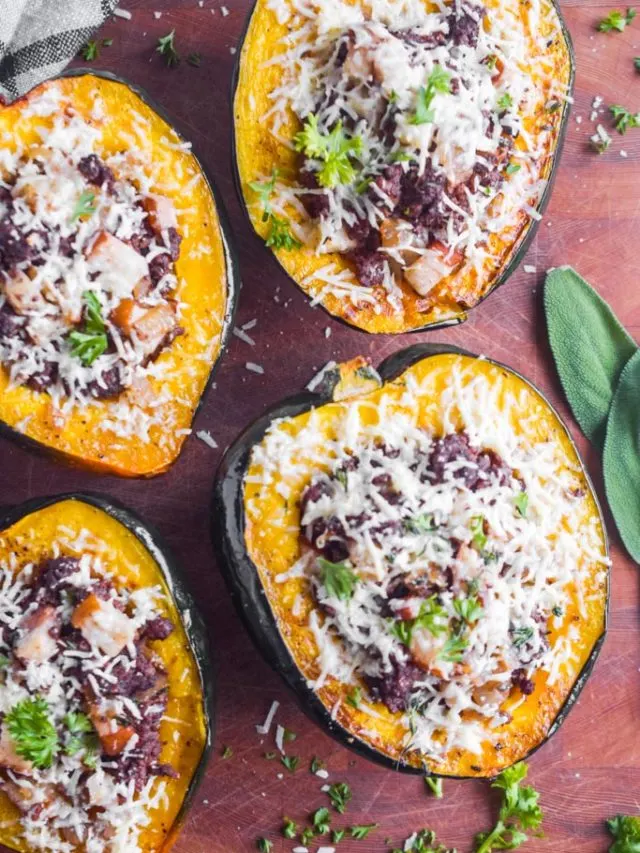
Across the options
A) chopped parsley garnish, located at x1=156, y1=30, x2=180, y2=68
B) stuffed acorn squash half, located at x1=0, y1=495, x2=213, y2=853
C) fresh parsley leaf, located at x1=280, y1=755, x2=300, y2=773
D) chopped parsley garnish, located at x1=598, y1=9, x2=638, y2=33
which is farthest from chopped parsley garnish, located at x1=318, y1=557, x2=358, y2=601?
chopped parsley garnish, located at x1=598, y1=9, x2=638, y2=33

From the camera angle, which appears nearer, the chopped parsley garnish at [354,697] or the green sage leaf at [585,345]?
the chopped parsley garnish at [354,697]

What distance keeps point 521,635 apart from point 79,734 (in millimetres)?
1212

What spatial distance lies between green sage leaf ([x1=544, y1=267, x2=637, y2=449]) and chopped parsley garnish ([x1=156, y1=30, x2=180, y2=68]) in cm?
145

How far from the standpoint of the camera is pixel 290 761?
3477 millimetres

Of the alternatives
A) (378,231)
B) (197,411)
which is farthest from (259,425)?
(378,231)

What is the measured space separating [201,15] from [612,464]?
2.05 m

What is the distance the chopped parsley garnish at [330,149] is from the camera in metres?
2.82

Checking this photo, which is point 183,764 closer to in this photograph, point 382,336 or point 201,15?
point 382,336

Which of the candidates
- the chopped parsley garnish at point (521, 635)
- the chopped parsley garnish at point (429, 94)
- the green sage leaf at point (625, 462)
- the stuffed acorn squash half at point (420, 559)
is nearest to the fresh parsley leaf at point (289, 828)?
the stuffed acorn squash half at point (420, 559)

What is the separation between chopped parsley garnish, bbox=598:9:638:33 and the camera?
3.66 meters

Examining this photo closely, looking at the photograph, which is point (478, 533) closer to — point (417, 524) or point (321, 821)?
point (417, 524)

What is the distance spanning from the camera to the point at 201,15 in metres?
3.48

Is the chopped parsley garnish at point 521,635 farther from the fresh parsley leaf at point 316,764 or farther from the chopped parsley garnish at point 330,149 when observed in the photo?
the chopped parsley garnish at point 330,149

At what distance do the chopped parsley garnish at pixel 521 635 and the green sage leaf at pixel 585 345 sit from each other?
1.04m
